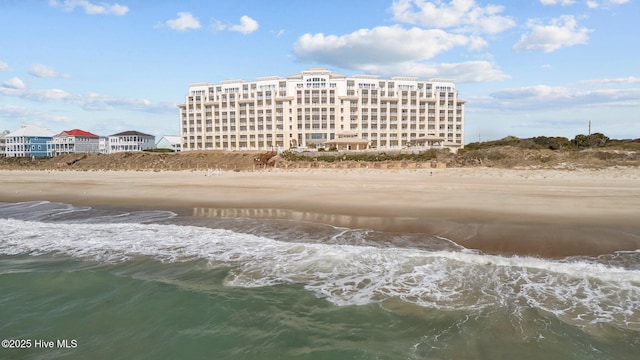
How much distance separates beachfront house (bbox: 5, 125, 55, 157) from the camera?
97000mm

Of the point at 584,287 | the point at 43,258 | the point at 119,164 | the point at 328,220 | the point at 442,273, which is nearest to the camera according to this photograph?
the point at 584,287

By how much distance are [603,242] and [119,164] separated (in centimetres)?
5740

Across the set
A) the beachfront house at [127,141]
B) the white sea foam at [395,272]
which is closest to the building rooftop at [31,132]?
the beachfront house at [127,141]

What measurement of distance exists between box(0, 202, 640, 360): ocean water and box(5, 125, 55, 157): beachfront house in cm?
10826

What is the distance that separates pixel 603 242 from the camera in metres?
10.3

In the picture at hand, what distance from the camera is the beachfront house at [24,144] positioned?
97.0 meters

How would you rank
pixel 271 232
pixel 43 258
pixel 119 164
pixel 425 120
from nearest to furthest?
pixel 43 258 → pixel 271 232 → pixel 119 164 → pixel 425 120

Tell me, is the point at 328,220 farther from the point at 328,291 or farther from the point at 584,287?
the point at 584,287

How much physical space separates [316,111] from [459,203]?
262ft

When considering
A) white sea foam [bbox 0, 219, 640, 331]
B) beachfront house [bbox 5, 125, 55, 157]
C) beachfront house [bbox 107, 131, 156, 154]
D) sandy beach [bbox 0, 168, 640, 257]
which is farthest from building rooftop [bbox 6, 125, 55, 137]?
white sea foam [bbox 0, 219, 640, 331]

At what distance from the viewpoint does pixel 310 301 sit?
7.14 metres

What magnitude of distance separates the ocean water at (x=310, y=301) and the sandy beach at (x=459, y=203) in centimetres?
145

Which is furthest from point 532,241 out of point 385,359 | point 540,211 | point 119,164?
point 119,164

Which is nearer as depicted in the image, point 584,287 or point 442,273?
point 584,287
